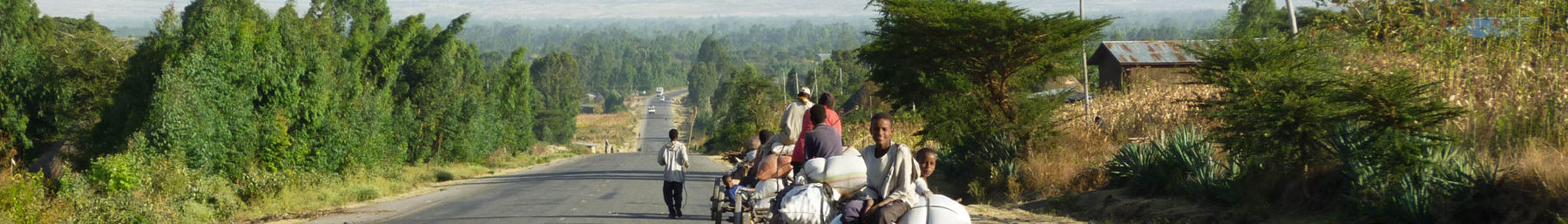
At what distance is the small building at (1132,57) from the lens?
3964 centimetres

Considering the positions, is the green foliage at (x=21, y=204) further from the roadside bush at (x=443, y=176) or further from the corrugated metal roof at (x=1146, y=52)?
the corrugated metal roof at (x=1146, y=52)

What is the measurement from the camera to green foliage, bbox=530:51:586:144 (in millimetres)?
120312

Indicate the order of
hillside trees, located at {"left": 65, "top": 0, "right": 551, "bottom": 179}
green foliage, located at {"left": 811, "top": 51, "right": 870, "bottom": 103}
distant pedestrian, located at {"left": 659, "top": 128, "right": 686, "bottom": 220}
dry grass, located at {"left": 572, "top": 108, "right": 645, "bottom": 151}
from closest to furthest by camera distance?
distant pedestrian, located at {"left": 659, "top": 128, "right": 686, "bottom": 220} → hillside trees, located at {"left": 65, "top": 0, "right": 551, "bottom": 179} → green foliage, located at {"left": 811, "top": 51, "right": 870, "bottom": 103} → dry grass, located at {"left": 572, "top": 108, "right": 645, "bottom": 151}

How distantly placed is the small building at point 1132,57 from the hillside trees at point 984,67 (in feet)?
53.5

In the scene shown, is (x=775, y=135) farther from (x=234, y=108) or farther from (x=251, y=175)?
(x=234, y=108)

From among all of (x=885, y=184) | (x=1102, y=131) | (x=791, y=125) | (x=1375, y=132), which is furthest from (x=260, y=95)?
(x=885, y=184)

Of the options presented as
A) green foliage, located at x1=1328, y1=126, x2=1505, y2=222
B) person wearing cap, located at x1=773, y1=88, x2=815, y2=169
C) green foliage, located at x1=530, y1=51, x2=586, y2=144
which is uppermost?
person wearing cap, located at x1=773, y1=88, x2=815, y2=169

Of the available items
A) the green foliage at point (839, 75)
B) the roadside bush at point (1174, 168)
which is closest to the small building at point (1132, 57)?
the roadside bush at point (1174, 168)

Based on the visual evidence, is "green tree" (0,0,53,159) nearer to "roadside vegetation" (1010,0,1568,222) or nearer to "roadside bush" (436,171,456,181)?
"roadside bush" (436,171,456,181)

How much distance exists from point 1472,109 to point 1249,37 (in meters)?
6.12

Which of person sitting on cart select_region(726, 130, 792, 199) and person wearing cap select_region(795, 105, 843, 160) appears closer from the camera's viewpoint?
person wearing cap select_region(795, 105, 843, 160)

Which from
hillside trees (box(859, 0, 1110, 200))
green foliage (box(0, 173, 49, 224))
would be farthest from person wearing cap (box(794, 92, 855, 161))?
green foliage (box(0, 173, 49, 224))

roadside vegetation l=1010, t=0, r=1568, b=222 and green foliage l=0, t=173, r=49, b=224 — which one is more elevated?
roadside vegetation l=1010, t=0, r=1568, b=222

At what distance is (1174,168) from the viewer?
16.6 meters
